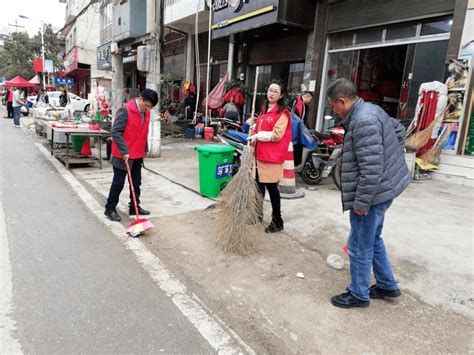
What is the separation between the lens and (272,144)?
4.21m

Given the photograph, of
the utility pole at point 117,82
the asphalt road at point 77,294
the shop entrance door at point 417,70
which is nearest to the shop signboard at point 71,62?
the utility pole at point 117,82

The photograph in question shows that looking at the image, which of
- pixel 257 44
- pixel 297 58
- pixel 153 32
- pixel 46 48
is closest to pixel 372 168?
pixel 153 32

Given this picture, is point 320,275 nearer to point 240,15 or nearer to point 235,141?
point 235,141

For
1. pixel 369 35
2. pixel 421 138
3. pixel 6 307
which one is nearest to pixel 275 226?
pixel 6 307

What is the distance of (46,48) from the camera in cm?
3706

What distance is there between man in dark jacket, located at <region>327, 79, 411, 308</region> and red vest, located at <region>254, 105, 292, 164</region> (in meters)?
1.40

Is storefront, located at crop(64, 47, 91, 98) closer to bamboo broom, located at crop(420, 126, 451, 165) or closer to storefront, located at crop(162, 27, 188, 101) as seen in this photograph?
storefront, located at crop(162, 27, 188, 101)

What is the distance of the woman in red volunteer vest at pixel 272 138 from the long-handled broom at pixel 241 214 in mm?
162

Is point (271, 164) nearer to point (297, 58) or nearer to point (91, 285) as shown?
point (91, 285)

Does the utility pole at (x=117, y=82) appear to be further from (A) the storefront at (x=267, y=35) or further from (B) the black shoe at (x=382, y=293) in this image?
(B) the black shoe at (x=382, y=293)

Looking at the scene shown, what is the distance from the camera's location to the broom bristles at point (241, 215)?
3.89 meters

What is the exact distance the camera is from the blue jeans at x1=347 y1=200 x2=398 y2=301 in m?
2.74

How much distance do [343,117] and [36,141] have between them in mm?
11798

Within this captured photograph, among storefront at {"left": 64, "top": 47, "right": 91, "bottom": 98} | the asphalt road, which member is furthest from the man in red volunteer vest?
storefront at {"left": 64, "top": 47, "right": 91, "bottom": 98}
